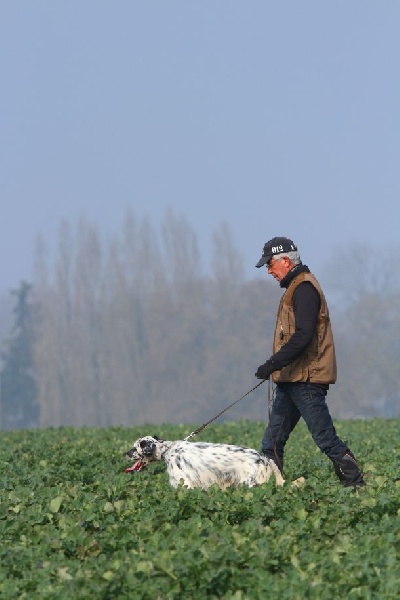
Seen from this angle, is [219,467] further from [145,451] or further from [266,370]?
[145,451]

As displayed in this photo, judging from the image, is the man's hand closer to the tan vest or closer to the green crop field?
the tan vest

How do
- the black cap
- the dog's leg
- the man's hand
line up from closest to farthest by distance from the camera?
the dog's leg
the man's hand
the black cap

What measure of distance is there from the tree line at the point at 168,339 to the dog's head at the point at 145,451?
2442 inches

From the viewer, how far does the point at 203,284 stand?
80812mm

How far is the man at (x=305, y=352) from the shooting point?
34.9 feet

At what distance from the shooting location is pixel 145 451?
1188 centimetres

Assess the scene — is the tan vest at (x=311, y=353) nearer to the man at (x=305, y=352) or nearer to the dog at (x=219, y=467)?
the man at (x=305, y=352)

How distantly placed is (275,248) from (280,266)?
0.58ft

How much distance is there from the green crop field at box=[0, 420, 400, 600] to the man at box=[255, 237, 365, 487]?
1.49ft

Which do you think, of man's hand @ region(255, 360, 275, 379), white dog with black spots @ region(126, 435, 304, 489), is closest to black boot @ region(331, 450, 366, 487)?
white dog with black spots @ region(126, 435, 304, 489)

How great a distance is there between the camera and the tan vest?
35.3ft

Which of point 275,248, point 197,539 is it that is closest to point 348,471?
point 275,248

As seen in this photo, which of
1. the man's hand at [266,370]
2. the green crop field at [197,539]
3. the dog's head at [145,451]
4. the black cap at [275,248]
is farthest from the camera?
the dog's head at [145,451]

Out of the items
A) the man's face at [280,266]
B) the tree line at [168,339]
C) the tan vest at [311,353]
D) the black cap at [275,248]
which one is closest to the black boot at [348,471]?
the tan vest at [311,353]
